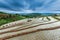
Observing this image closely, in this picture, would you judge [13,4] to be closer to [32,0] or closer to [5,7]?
[5,7]

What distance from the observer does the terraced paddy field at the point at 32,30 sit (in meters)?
1.41

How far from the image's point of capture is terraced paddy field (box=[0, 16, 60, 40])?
4.63 ft

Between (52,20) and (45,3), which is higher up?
(45,3)

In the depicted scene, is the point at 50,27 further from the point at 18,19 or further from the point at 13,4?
the point at 13,4

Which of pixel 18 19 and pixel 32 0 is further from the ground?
pixel 32 0

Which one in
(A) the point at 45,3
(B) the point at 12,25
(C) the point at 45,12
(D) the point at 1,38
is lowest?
(D) the point at 1,38

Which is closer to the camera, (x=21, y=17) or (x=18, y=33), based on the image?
(x=18, y=33)

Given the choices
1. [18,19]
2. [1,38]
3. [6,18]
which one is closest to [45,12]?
[18,19]

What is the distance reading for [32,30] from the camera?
1.45 m

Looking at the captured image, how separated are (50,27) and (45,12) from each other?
206 millimetres

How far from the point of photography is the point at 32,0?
1525 millimetres

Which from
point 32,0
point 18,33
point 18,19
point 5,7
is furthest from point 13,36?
point 32,0

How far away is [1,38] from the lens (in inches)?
55.6

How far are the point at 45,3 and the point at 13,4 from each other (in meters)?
0.40
